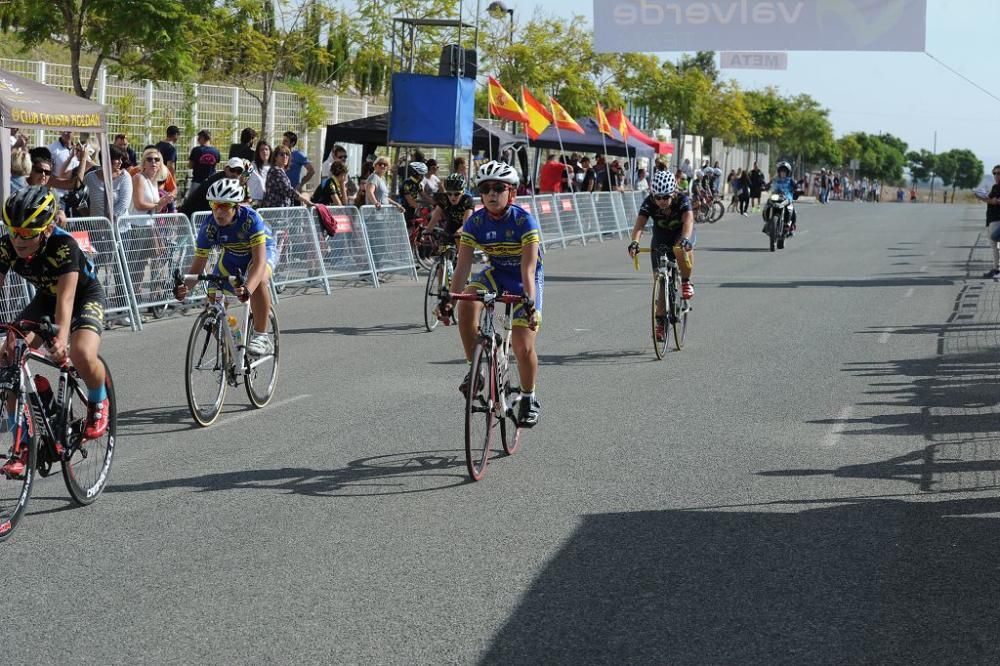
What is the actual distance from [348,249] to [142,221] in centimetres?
503

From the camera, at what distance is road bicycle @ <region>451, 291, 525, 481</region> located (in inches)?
312

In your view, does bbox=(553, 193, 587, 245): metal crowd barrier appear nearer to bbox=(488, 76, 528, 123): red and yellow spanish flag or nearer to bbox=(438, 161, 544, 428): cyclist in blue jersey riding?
bbox=(488, 76, 528, 123): red and yellow spanish flag

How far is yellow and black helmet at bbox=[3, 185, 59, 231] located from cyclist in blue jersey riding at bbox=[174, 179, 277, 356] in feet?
9.32

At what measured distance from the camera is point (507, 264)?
8.78 metres

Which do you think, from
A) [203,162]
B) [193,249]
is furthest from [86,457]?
[203,162]

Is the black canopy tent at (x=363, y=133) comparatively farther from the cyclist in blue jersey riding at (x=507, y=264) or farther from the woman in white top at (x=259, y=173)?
the cyclist in blue jersey riding at (x=507, y=264)

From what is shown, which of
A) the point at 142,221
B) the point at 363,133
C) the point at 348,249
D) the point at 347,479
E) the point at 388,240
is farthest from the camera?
the point at 363,133

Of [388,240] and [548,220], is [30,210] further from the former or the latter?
[548,220]

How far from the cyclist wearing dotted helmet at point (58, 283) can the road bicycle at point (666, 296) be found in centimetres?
688

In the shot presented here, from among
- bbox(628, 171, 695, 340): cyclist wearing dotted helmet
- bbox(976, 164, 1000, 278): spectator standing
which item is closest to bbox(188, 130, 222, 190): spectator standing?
bbox(628, 171, 695, 340): cyclist wearing dotted helmet

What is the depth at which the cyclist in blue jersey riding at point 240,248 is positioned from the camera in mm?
9727

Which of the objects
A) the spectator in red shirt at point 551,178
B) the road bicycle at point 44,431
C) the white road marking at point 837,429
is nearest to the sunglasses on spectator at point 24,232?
the road bicycle at point 44,431

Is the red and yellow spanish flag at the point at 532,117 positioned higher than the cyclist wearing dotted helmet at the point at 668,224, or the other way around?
the red and yellow spanish flag at the point at 532,117

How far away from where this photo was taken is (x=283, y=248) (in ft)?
60.0
